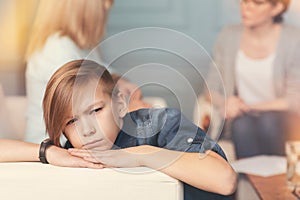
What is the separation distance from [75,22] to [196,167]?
3.91 ft

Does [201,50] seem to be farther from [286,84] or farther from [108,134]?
[108,134]

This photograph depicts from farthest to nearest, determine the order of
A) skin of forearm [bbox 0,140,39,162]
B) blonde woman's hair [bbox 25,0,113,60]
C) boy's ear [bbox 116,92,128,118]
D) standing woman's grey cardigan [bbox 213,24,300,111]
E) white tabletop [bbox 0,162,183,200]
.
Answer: standing woman's grey cardigan [bbox 213,24,300,111] → blonde woman's hair [bbox 25,0,113,60] → boy's ear [bbox 116,92,128,118] → skin of forearm [bbox 0,140,39,162] → white tabletop [bbox 0,162,183,200]

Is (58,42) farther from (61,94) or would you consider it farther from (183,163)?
(183,163)

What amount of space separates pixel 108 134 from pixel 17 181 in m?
0.26

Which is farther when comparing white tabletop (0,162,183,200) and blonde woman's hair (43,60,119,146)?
blonde woman's hair (43,60,119,146)

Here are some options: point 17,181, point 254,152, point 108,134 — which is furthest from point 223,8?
point 17,181

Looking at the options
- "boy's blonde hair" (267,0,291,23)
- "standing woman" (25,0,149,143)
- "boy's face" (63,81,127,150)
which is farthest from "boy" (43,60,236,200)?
"boy's blonde hair" (267,0,291,23)

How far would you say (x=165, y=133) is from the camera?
5.39ft

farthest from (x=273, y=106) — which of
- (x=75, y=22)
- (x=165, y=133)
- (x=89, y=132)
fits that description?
(x=89, y=132)

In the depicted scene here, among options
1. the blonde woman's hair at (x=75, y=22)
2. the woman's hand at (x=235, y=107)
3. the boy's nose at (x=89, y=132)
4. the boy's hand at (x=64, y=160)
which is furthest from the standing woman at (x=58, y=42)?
the boy's hand at (x=64, y=160)

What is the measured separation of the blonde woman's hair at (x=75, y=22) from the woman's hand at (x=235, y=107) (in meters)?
0.52

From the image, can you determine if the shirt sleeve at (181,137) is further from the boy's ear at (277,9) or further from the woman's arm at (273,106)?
the boy's ear at (277,9)

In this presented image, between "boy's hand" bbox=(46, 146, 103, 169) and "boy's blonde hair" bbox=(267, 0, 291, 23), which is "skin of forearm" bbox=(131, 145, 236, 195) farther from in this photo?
"boy's blonde hair" bbox=(267, 0, 291, 23)

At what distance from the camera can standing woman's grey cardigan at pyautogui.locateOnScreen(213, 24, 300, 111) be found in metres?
2.66
